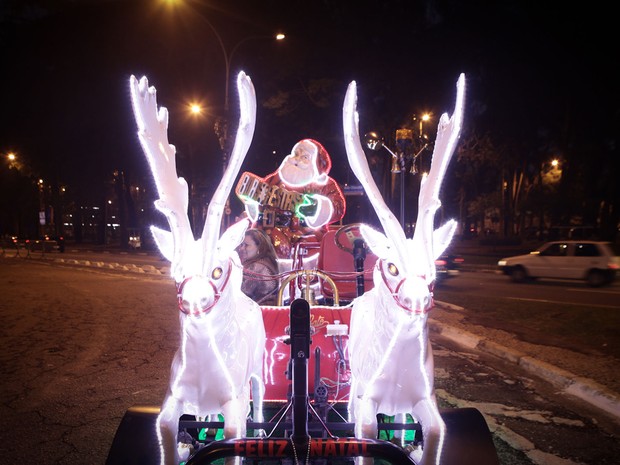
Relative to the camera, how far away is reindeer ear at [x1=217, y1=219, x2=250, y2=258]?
10.1ft

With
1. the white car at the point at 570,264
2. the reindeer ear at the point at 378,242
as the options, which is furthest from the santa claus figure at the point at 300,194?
the white car at the point at 570,264

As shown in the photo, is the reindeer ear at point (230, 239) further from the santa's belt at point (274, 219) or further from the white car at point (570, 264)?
the white car at point (570, 264)

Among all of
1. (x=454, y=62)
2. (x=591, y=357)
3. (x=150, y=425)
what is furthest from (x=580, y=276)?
(x=150, y=425)

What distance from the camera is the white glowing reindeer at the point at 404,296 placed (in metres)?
2.99

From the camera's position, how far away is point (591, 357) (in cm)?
743

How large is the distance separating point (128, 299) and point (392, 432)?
1155 cm

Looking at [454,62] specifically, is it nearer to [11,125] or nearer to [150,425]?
[150,425]

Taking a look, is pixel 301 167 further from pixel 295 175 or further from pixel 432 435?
pixel 432 435

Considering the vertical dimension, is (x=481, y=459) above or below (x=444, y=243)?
below

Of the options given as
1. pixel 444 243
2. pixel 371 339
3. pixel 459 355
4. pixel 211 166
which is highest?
pixel 211 166

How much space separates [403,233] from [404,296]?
0.41 metres


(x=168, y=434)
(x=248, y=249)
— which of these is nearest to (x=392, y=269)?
(x=168, y=434)

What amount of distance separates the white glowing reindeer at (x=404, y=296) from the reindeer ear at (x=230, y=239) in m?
0.83

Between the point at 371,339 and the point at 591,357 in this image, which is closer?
the point at 371,339
